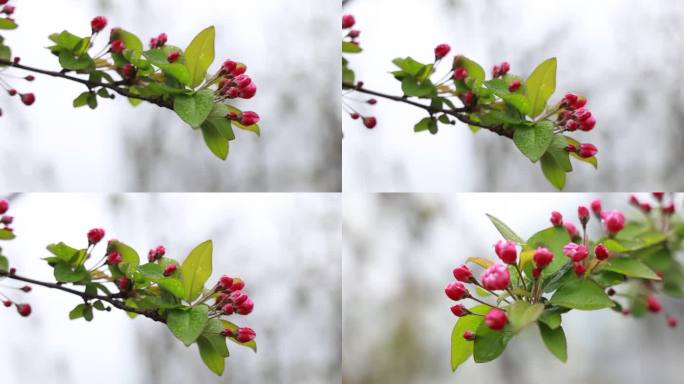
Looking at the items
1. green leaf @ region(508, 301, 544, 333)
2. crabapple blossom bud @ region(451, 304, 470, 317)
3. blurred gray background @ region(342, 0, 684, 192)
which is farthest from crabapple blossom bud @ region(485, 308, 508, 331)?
blurred gray background @ region(342, 0, 684, 192)

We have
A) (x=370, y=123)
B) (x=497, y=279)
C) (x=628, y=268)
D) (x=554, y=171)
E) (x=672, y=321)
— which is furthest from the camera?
(x=672, y=321)

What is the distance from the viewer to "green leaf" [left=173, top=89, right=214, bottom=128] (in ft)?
3.53

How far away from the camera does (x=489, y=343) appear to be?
945 mm

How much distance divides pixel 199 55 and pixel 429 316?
93 cm

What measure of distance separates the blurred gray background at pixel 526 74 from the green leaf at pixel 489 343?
67cm

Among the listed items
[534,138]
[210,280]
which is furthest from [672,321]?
[210,280]

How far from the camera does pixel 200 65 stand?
3.76 feet

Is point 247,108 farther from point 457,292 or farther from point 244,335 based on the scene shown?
point 457,292

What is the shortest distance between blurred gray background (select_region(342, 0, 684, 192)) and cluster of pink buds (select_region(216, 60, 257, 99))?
0.49 metres

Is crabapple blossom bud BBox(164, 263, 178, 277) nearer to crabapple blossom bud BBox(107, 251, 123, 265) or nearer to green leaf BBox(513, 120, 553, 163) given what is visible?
crabapple blossom bud BBox(107, 251, 123, 265)

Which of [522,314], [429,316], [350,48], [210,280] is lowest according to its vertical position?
[429,316]

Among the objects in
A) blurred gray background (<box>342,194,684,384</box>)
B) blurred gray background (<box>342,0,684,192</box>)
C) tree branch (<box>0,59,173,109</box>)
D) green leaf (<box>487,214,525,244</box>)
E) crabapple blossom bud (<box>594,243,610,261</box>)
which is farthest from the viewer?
blurred gray background (<box>342,194,684,384</box>)

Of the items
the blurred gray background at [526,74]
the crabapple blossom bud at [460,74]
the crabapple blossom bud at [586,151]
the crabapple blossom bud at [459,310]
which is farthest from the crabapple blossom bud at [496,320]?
the blurred gray background at [526,74]

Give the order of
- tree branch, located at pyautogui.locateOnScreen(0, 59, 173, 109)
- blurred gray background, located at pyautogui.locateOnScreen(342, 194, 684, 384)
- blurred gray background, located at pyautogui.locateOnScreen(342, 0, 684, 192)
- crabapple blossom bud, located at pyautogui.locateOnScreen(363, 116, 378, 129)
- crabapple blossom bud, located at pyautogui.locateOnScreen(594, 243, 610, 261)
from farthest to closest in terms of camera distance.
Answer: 1. blurred gray background, located at pyautogui.locateOnScreen(342, 194, 684, 384)
2. blurred gray background, located at pyautogui.locateOnScreen(342, 0, 684, 192)
3. crabapple blossom bud, located at pyautogui.locateOnScreen(363, 116, 378, 129)
4. tree branch, located at pyautogui.locateOnScreen(0, 59, 173, 109)
5. crabapple blossom bud, located at pyautogui.locateOnScreen(594, 243, 610, 261)
